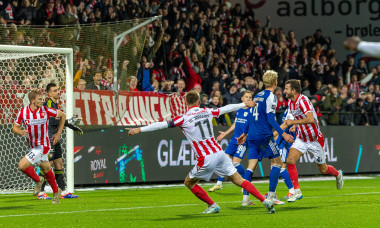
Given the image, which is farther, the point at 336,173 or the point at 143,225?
the point at 336,173

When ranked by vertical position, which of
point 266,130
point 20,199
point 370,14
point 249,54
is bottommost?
point 20,199

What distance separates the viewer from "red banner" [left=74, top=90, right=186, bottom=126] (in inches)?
579

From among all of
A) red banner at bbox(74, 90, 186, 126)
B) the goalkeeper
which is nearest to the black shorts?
the goalkeeper

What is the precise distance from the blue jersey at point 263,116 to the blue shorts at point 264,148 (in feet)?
0.21

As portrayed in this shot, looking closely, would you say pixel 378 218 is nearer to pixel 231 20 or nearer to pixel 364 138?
pixel 364 138

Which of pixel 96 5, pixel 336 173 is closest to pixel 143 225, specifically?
pixel 336 173

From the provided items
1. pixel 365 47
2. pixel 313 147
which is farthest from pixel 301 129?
pixel 365 47

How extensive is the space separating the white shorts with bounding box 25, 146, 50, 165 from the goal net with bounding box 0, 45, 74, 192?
208 centimetres

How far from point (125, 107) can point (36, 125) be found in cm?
417

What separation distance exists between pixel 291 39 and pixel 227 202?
14.6 m

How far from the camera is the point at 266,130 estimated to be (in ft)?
34.5

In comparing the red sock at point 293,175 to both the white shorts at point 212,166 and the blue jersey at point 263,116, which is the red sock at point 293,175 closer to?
the blue jersey at point 263,116

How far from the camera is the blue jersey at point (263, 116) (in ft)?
34.1

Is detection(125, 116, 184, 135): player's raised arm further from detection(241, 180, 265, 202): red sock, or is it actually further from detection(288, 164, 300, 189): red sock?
detection(288, 164, 300, 189): red sock
